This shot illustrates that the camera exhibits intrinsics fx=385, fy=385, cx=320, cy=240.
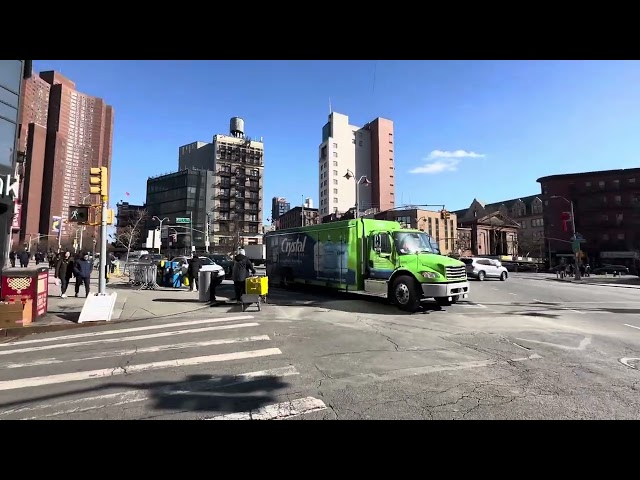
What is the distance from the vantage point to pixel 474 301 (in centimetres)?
1566

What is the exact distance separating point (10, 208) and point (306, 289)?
13.3m

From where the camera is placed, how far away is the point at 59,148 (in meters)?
72.8

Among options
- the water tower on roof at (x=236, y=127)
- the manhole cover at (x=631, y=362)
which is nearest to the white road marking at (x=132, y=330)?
the manhole cover at (x=631, y=362)

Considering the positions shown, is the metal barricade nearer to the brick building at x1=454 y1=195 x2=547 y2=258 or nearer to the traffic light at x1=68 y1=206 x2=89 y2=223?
the traffic light at x1=68 y1=206 x2=89 y2=223

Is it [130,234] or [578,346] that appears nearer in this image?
[578,346]

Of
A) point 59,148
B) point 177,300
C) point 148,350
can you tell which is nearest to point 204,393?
point 148,350

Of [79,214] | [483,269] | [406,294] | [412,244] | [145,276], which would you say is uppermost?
[79,214]

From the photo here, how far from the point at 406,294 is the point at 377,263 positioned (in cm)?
174

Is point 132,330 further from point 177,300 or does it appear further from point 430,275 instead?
point 430,275

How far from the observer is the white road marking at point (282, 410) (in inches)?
165

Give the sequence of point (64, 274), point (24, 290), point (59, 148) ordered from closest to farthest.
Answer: point (24, 290) < point (64, 274) < point (59, 148)

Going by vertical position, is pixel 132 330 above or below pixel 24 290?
below

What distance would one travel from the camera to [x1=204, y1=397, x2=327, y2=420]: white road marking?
4.19m
